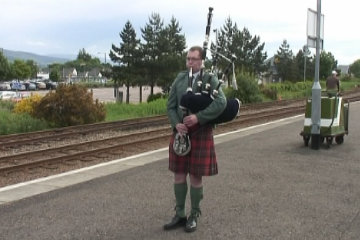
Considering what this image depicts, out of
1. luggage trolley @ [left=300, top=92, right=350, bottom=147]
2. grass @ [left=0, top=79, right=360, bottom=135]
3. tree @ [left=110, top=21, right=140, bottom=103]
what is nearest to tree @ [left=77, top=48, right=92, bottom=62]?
tree @ [left=110, top=21, right=140, bottom=103]

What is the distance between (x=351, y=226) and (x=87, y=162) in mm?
6416

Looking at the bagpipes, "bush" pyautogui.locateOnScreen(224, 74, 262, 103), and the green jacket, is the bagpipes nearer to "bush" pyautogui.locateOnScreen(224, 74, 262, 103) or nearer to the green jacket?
the green jacket

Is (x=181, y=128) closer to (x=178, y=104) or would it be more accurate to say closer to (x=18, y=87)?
(x=178, y=104)

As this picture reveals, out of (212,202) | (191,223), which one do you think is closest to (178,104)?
(191,223)

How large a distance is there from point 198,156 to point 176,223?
76cm

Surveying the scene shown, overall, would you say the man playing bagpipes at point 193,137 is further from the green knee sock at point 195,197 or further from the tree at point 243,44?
the tree at point 243,44

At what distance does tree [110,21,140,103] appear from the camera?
53.0 metres

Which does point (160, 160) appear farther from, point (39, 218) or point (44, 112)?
point (44, 112)

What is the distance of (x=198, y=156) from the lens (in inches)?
197

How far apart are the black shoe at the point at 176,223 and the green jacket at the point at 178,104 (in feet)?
3.18

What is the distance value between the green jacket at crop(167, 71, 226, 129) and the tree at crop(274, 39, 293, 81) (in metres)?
80.6

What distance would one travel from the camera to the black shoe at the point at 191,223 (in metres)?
5.09

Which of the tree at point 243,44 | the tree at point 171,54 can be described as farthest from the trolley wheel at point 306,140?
the tree at point 243,44

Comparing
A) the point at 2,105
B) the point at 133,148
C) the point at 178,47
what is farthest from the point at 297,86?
the point at 133,148
